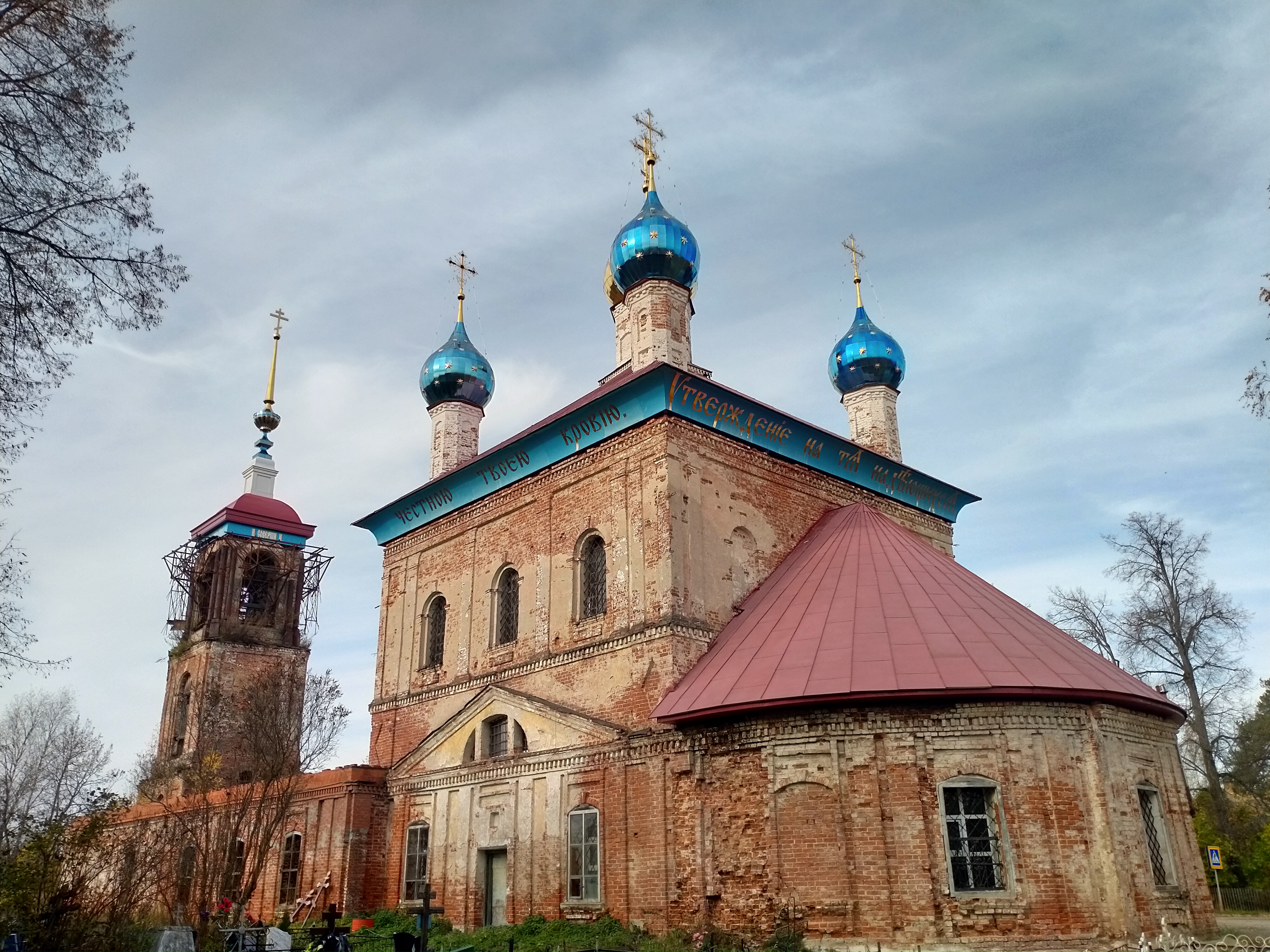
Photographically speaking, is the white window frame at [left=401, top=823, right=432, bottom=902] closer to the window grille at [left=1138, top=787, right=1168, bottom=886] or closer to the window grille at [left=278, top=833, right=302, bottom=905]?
the window grille at [left=278, top=833, right=302, bottom=905]

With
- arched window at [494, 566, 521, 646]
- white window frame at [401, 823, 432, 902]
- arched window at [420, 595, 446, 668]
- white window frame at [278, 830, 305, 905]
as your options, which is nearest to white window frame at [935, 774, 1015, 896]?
arched window at [494, 566, 521, 646]

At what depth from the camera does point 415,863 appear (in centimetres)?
1786

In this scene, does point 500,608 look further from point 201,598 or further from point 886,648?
point 201,598

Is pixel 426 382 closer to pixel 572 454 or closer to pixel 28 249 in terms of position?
pixel 572 454

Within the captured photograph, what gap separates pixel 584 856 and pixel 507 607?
4.98 m

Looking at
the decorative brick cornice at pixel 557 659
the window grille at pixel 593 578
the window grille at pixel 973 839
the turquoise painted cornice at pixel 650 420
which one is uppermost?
the turquoise painted cornice at pixel 650 420

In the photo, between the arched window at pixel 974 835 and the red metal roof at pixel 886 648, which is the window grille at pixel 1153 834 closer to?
the red metal roof at pixel 886 648

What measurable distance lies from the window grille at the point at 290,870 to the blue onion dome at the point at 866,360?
1371cm

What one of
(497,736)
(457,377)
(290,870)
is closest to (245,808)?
(290,870)

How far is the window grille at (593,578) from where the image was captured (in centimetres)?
1661

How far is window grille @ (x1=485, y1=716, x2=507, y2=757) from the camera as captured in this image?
56.6ft

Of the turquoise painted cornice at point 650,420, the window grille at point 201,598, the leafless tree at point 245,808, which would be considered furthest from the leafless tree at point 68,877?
the window grille at point 201,598

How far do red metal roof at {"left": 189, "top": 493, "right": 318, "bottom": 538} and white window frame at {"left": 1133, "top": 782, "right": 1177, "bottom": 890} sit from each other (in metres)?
27.7

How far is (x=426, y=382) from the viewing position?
22.6 meters
